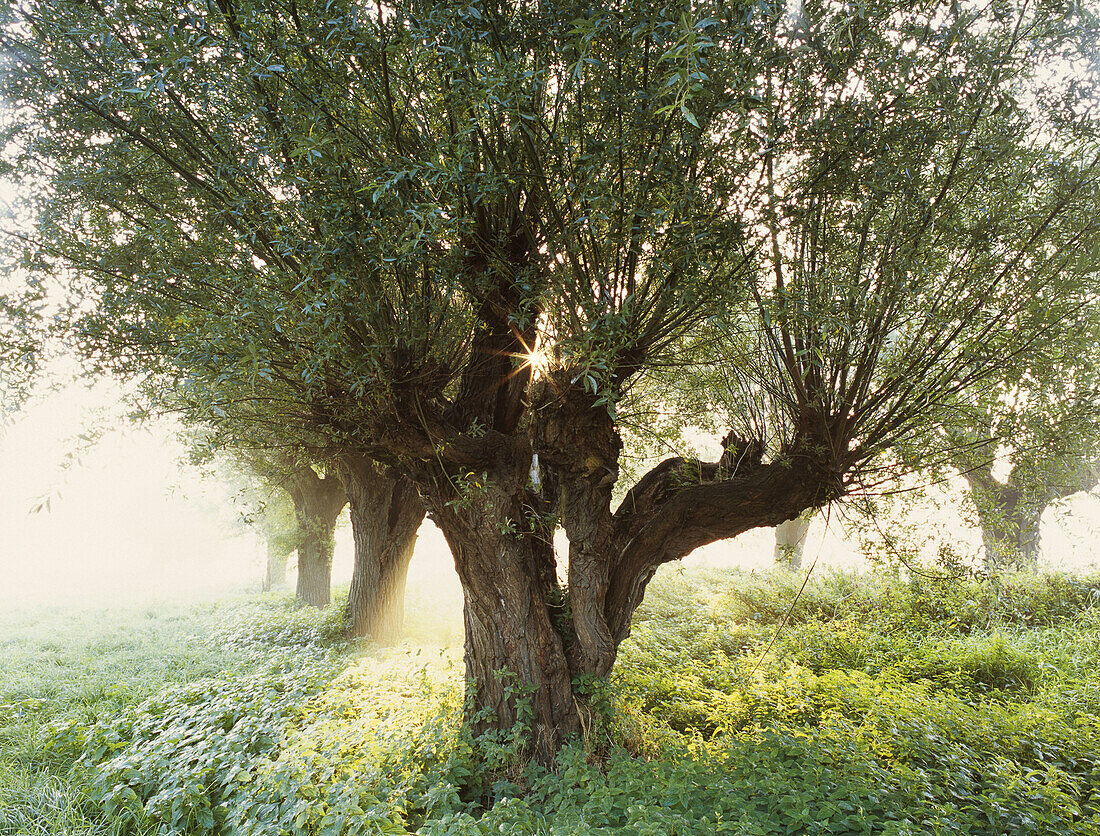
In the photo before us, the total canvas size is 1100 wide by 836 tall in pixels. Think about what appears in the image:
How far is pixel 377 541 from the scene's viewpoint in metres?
10.2

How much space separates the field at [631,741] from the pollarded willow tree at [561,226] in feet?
3.32

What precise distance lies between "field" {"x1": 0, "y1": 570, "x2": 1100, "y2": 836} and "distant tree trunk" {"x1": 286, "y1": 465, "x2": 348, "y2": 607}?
11.6 feet

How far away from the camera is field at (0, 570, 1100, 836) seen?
3.91 metres

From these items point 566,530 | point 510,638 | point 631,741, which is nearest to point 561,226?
point 566,530

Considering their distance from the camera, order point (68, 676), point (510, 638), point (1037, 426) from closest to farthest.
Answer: point (1037, 426)
point (510, 638)
point (68, 676)

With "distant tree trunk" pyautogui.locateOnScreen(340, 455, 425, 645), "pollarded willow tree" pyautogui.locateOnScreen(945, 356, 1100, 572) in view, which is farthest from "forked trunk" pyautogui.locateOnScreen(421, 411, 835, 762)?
"distant tree trunk" pyautogui.locateOnScreen(340, 455, 425, 645)

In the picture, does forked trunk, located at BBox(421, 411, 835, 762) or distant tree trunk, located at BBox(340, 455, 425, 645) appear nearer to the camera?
forked trunk, located at BBox(421, 411, 835, 762)

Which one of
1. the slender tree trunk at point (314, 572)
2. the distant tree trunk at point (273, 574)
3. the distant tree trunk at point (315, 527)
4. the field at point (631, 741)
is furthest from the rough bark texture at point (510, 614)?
the distant tree trunk at point (273, 574)

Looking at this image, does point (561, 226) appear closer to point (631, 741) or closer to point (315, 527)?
point (631, 741)

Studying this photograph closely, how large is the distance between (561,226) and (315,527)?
11.3m

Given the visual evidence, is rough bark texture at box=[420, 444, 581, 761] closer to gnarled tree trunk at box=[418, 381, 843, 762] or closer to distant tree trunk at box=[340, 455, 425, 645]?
gnarled tree trunk at box=[418, 381, 843, 762]

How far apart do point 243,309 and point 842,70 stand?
4.46 m

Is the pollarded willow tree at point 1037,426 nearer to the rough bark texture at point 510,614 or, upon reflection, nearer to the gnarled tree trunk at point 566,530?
the gnarled tree trunk at point 566,530

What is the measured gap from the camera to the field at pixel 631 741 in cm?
391
